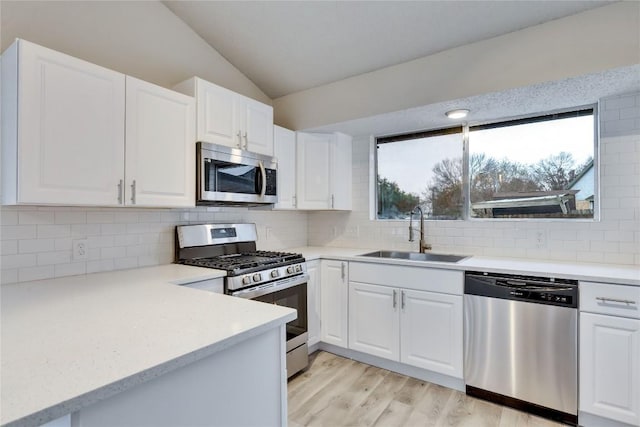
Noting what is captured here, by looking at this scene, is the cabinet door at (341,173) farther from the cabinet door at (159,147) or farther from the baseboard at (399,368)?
the cabinet door at (159,147)

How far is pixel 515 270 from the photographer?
2.16 m

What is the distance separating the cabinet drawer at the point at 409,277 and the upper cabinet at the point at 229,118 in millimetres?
1268

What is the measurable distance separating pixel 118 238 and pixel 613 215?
340cm

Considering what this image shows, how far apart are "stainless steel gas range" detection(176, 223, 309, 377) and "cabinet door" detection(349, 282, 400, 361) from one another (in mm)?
424

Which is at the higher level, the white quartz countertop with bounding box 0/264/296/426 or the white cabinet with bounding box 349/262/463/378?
the white quartz countertop with bounding box 0/264/296/426

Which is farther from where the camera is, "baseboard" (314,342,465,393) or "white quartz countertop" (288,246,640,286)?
"baseboard" (314,342,465,393)

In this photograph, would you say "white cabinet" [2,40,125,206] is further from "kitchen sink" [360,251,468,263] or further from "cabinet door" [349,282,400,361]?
"kitchen sink" [360,251,468,263]

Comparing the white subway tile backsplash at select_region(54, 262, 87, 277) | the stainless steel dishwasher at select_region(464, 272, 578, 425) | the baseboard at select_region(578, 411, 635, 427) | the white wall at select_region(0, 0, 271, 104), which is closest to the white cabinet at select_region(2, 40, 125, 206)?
the white wall at select_region(0, 0, 271, 104)

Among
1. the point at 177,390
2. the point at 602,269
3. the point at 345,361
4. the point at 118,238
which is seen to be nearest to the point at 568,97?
the point at 602,269

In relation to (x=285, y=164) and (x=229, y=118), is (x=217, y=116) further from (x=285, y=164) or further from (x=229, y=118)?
Answer: (x=285, y=164)

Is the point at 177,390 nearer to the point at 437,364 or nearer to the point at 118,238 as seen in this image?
the point at 118,238

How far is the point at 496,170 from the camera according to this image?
9.66ft

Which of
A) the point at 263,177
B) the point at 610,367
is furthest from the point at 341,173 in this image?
the point at 610,367

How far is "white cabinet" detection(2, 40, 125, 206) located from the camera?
155 centimetres
